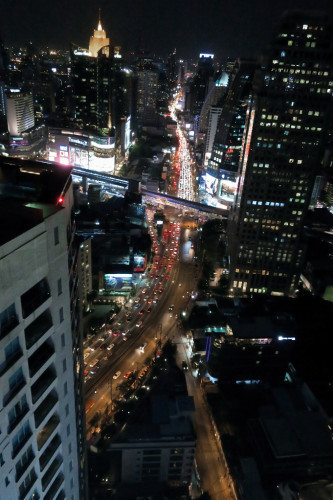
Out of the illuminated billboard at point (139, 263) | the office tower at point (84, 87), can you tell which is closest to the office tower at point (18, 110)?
the office tower at point (84, 87)

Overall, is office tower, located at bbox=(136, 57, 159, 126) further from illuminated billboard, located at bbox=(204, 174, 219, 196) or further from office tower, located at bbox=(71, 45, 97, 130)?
illuminated billboard, located at bbox=(204, 174, 219, 196)

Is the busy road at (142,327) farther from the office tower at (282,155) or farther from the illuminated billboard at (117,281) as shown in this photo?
the office tower at (282,155)

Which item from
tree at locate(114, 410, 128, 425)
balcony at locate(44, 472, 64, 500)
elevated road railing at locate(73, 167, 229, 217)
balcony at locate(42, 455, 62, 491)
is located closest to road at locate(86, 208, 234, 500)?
tree at locate(114, 410, 128, 425)

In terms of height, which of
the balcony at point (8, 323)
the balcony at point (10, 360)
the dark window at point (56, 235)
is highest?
the dark window at point (56, 235)

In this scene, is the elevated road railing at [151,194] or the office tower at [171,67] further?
the office tower at [171,67]

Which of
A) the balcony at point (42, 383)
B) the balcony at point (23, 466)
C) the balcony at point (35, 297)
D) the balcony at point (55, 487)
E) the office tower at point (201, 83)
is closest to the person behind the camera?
the balcony at point (35, 297)

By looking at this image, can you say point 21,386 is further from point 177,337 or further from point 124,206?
point 124,206
